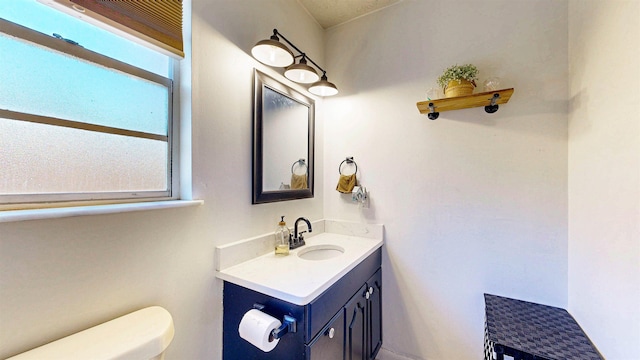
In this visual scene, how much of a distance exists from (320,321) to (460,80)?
1.58 m

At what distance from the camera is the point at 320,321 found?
105 cm

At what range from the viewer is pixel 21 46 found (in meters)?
0.73

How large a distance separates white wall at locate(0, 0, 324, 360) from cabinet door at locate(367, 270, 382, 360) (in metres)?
0.79

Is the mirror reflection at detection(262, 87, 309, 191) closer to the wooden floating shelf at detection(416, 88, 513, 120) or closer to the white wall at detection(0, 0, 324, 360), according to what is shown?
the white wall at detection(0, 0, 324, 360)

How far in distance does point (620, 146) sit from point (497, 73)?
32.5 inches

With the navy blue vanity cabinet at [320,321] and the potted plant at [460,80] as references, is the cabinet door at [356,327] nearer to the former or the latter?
the navy blue vanity cabinet at [320,321]

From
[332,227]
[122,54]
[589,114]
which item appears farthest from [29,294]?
[589,114]

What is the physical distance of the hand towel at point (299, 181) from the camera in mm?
1723

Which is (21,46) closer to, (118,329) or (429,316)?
(118,329)

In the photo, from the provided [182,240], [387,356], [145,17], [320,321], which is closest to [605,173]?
[320,321]

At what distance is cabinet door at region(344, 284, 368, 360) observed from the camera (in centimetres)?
131

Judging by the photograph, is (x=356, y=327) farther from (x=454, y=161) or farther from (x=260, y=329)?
(x=454, y=161)

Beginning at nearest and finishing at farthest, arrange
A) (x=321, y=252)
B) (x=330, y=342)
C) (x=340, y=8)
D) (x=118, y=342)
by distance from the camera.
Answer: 1. (x=118, y=342)
2. (x=330, y=342)
3. (x=321, y=252)
4. (x=340, y=8)

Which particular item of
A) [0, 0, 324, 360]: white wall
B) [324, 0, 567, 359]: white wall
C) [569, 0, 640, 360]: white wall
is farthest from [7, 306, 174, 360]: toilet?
[569, 0, 640, 360]: white wall
